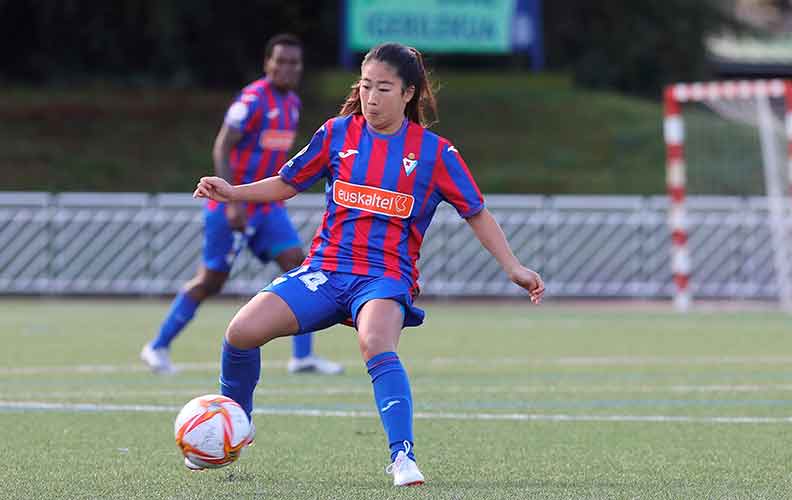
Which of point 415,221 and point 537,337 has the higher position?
point 415,221

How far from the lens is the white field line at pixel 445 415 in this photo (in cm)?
796

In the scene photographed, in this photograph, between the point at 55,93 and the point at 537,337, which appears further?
the point at 55,93

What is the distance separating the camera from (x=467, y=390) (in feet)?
30.8

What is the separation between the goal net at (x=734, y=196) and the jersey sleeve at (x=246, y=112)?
8.11m

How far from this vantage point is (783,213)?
63.6 feet

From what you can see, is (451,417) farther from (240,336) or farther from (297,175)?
(240,336)

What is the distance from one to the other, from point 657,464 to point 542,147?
20.7 m

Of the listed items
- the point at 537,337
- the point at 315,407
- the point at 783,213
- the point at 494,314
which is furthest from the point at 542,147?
the point at 315,407

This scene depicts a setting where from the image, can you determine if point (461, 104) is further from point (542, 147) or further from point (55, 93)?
point (55, 93)

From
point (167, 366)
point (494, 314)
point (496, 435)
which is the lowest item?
point (494, 314)

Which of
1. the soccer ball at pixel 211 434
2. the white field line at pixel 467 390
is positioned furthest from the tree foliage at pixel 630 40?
the soccer ball at pixel 211 434

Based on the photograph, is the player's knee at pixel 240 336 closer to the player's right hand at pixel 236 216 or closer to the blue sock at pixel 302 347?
the player's right hand at pixel 236 216

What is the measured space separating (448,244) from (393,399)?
14876mm

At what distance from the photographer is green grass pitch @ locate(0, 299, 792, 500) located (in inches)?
233
